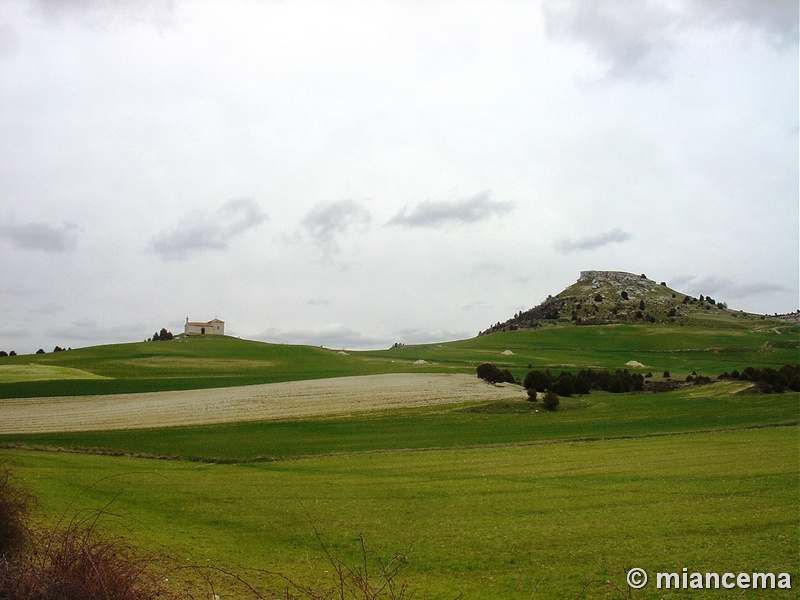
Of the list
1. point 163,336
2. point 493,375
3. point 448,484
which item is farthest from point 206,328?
point 448,484

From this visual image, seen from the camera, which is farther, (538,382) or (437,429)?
(538,382)

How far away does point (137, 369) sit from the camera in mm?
102438

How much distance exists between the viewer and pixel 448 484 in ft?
79.5

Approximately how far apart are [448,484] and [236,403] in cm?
4055

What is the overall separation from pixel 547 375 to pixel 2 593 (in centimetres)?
6536

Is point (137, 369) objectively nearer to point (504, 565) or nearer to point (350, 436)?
point (350, 436)

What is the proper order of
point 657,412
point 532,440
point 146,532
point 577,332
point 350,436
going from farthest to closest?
point 577,332 → point 657,412 → point 350,436 → point 532,440 → point 146,532

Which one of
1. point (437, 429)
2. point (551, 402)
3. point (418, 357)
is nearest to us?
point (437, 429)

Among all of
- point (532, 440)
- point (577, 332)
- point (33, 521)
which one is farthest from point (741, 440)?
point (577, 332)

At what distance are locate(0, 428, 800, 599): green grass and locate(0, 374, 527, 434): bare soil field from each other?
19.8 meters

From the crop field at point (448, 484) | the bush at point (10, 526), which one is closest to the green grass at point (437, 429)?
the crop field at point (448, 484)

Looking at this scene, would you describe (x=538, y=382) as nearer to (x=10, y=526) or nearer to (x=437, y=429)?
(x=437, y=429)

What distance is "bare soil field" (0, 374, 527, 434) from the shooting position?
165 feet

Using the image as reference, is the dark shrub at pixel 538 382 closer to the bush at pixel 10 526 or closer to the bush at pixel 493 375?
the bush at pixel 493 375
